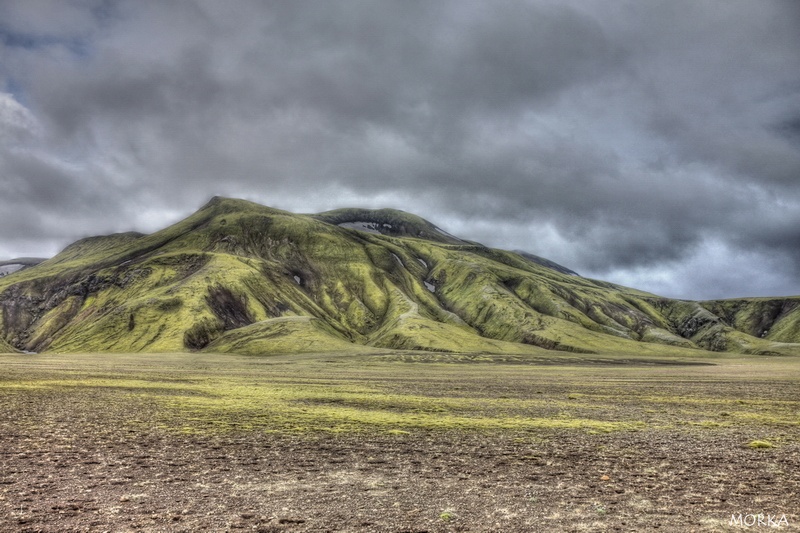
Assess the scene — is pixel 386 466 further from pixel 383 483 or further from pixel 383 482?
pixel 383 483

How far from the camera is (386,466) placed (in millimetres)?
23484

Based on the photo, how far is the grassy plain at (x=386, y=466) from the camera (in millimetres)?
15836

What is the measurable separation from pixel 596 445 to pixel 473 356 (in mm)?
151926

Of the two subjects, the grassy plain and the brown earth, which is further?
the grassy plain

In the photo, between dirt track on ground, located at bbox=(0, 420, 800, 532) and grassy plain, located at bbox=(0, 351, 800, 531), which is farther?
grassy plain, located at bbox=(0, 351, 800, 531)

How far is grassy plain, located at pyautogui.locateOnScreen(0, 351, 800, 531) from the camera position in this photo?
15836mm

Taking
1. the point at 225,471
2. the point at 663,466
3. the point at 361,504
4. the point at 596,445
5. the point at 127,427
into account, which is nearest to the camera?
the point at 361,504

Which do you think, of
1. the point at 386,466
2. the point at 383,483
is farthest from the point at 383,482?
the point at 386,466

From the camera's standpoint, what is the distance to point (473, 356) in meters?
178

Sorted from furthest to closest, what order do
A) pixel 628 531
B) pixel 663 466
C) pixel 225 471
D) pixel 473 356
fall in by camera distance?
pixel 473 356 → pixel 663 466 → pixel 225 471 → pixel 628 531

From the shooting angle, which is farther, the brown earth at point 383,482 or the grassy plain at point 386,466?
the grassy plain at point 386,466

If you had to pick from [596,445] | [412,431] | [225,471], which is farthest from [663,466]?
[225,471]

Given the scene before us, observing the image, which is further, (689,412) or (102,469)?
(689,412)

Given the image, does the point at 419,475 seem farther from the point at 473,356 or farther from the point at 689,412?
the point at 473,356
